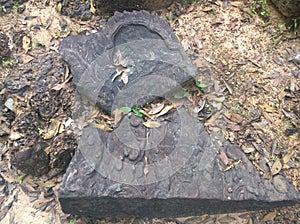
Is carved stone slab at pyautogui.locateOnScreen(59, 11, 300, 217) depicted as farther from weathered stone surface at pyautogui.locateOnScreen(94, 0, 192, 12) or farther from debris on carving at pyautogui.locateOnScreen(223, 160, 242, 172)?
weathered stone surface at pyautogui.locateOnScreen(94, 0, 192, 12)

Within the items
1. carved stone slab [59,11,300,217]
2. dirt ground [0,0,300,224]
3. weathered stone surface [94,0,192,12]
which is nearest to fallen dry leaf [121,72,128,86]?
carved stone slab [59,11,300,217]

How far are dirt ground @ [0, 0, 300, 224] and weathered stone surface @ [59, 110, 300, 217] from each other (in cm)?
22

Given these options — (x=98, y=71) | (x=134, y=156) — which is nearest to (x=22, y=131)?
(x=98, y=71)

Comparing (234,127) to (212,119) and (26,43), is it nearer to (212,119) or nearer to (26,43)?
(212,119)

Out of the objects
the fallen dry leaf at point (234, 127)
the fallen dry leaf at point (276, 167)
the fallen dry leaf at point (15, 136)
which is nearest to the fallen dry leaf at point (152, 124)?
the fallen dry leaf at point (234, 127)

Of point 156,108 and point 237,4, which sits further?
point 237,4

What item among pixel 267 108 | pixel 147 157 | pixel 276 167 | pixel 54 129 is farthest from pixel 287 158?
pixel 54 129

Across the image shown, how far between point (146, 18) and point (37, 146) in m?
1.35

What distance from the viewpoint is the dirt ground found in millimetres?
3000

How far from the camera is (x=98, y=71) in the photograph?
2.99 metres

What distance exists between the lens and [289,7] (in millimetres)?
3570

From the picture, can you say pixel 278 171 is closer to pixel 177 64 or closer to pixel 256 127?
pixel 256 127

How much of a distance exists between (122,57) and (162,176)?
1021 millimetres

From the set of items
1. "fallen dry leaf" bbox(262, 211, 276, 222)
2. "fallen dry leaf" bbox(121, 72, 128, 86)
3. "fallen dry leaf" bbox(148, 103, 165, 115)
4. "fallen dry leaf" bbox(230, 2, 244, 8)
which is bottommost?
"fallen dry leaf" bbox(262, 211, 276, 222)
